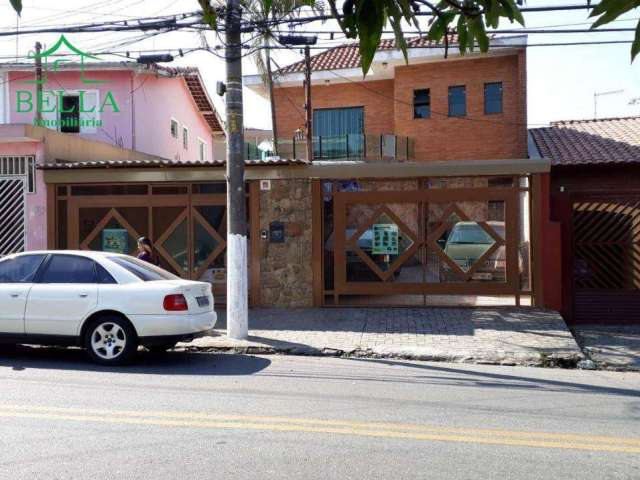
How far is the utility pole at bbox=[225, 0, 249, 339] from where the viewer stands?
34.4 feet

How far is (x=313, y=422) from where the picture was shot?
5953 mm

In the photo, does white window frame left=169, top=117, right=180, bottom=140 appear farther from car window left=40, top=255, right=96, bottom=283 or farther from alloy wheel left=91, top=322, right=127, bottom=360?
alloy wheel left=91, top=322, right=127, bottom=360

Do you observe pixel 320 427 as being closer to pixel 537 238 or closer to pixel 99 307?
pixel 99 307

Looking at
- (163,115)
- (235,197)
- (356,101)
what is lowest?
(235,197)

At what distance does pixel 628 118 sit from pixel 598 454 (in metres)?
20.7

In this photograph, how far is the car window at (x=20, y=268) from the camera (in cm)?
914

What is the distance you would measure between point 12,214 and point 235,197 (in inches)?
241

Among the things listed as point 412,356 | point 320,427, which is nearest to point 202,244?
point 412,356

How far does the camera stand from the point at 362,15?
8.60 ft

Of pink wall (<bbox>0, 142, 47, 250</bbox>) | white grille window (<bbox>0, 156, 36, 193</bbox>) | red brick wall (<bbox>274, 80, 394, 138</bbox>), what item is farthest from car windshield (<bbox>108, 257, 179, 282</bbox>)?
red brick wall (<bbox>274, 80, 394, 138</bbox>)

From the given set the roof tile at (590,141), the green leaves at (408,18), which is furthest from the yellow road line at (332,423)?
the roof tile at (590,141)

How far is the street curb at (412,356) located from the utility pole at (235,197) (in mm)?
560

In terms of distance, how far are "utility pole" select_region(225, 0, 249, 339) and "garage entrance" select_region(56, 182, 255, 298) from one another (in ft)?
9.53

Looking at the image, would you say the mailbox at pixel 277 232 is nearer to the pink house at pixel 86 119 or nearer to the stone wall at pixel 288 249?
the stone wall at pixel 288 249
